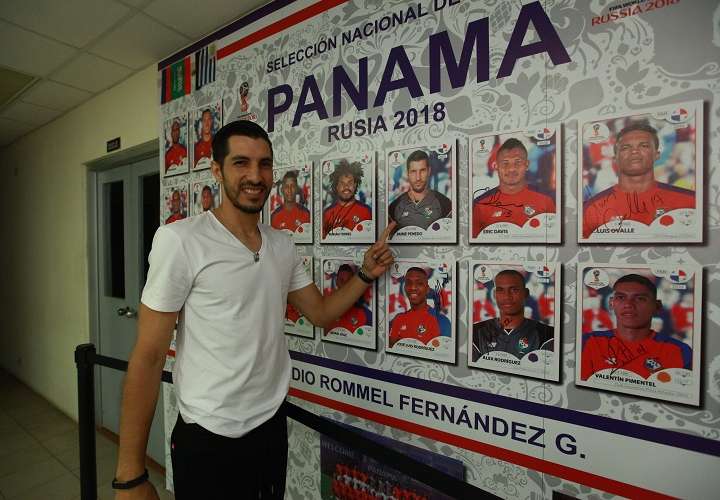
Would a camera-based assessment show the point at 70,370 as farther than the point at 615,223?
Yes

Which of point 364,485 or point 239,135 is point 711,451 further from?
point 239,135

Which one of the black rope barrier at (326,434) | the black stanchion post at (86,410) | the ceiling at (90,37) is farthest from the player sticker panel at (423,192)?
the black stanchion post at (86,410)

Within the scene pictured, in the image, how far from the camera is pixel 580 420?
1158 millimetres

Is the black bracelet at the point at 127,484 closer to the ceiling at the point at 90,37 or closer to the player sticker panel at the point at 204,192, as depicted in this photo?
the player sticker panel at the point at 204,192

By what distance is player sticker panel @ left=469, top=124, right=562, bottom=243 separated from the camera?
3.91ft

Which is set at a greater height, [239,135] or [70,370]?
[239,135]

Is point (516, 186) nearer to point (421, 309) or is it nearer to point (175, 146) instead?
point (421, 309)

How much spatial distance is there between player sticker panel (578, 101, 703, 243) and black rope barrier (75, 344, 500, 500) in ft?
2.59

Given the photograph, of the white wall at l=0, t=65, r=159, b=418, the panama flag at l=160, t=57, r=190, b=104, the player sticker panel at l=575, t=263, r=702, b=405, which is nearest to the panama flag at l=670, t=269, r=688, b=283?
the player sticker panel at l=575, t=263, r=702, b=405

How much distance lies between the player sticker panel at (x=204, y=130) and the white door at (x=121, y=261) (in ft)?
2.34

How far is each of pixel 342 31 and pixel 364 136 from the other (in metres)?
0.49

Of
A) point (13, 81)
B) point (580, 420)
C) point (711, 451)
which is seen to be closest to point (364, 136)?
point (580, 420)

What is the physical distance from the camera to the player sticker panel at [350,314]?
161 centimetres

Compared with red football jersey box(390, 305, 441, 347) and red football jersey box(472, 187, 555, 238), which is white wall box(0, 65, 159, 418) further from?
red football jersey box(472, 187, 555, 238)
